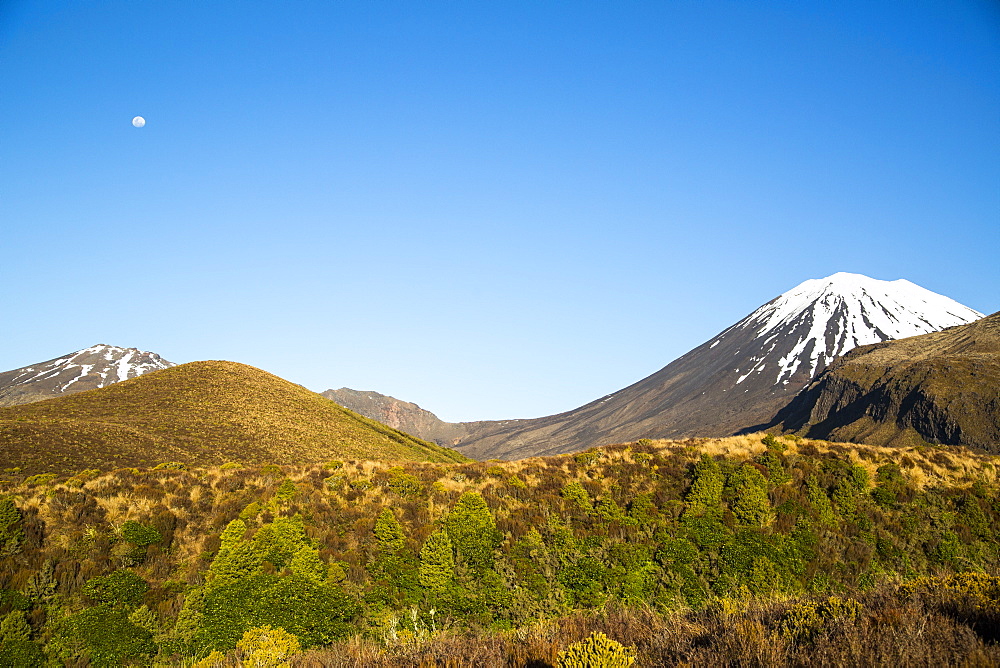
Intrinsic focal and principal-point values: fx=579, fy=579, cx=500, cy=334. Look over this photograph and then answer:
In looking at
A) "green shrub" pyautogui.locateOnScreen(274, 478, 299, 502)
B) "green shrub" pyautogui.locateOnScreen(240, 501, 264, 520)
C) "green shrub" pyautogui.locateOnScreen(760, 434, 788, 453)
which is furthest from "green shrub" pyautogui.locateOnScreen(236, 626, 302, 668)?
"green shrub" pyautogui.locateOnScreen(760, 434, 788, 453)

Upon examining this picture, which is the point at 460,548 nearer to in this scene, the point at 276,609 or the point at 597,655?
the point at 276,609

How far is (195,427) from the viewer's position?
57562 mm

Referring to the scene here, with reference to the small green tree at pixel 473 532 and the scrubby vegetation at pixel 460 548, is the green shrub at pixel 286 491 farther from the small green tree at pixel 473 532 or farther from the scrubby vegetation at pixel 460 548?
the small green tree at pixel 473 532

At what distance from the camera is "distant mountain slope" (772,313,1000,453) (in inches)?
4717

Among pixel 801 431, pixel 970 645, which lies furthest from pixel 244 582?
pixel 801 431

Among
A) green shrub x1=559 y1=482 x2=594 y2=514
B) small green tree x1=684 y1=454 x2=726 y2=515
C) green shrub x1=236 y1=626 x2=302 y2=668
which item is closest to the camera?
green shrub x1=236 y1=626 x2=302 y2=668

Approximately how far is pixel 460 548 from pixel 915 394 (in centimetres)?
14949

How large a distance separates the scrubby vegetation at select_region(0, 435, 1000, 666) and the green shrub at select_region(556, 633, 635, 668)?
2386 mm

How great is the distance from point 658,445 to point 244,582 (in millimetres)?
16143

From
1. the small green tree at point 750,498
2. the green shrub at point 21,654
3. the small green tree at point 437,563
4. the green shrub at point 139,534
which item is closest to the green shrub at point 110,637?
the green shrub at point 21,654

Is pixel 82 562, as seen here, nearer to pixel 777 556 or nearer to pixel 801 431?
pixel 777 556

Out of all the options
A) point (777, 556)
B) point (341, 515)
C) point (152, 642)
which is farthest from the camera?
point (341, 515)

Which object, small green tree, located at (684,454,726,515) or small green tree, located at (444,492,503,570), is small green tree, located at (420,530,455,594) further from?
small green tree, located at (684,454,726,515)

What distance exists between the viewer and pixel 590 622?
1009 centimetres
